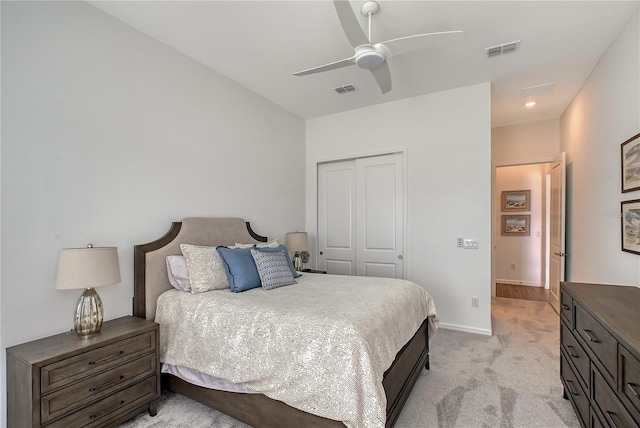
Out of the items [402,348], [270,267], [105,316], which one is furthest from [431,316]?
[105,316]

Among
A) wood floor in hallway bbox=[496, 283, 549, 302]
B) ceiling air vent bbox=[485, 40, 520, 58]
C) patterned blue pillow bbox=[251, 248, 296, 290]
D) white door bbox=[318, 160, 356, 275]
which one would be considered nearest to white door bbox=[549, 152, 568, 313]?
wood floor in hallway bbox=[496, 283, 549, 302]

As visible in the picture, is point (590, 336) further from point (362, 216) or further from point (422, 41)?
point (362, 216)

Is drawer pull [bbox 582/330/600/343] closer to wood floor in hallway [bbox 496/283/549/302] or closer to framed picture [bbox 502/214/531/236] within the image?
wood floor in hallway [bbox 496/283/549/302]

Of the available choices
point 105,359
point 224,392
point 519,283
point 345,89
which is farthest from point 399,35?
point 519,283

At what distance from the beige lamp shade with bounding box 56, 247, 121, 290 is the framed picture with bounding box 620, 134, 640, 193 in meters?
3.73

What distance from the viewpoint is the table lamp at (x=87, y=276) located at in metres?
1.84

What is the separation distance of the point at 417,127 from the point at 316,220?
201 cm

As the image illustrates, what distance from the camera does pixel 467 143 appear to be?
146 inches

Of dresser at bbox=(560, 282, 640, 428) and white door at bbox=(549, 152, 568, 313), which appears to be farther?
white door at bbox=(549, 152, 568, 313)

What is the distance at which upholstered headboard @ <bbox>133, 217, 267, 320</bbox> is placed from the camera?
2.44 m

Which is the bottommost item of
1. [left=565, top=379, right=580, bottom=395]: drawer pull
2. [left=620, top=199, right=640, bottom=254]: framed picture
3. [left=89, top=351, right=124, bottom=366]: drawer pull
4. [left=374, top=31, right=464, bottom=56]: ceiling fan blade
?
[left=565, top=379, right=580, bottom=395]: drawer pull

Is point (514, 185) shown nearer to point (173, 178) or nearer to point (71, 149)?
point (173, 178)

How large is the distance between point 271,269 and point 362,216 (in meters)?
2.13

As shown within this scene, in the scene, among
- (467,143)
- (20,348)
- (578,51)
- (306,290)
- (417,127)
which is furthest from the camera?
(417,127)
